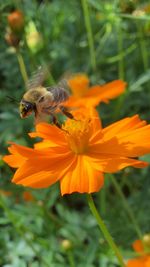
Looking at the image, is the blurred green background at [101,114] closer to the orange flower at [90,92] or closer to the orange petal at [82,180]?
the orange flower at [90,92]

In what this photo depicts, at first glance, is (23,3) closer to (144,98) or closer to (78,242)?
(144,98)

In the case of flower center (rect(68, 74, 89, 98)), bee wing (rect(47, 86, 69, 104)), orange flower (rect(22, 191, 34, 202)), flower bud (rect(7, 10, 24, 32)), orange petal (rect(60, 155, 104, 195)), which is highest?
flower bud (rect(7, 10, 24, 32))

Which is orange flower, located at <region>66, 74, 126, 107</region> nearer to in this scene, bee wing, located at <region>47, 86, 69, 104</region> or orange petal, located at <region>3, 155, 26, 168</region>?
bee wing, located at <region>47, 86, 69, 104</region>

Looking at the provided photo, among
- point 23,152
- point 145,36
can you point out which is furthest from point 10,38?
point 23,152

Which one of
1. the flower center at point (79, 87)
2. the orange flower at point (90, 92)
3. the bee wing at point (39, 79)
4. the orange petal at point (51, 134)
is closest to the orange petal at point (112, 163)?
the orange petal at point (51, 134)

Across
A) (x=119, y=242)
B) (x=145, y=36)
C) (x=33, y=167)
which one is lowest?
(x=119, y=242)

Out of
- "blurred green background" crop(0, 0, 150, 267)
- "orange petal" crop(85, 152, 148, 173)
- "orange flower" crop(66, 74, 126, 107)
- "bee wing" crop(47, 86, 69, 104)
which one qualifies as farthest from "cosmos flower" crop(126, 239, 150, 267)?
"orange flower" crop(66, 74, 126, 107)

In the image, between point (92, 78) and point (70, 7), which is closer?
point (92, 78)
